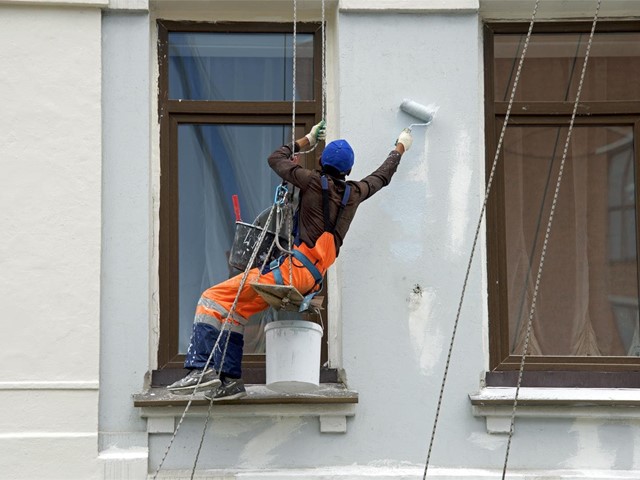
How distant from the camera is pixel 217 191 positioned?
9.80m

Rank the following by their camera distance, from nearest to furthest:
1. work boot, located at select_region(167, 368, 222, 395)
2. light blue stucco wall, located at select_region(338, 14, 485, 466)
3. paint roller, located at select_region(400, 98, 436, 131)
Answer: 1. work boot, located at select_region(167, 368, 222, 395)
2. light blue stucco wall, located at select_region(338, 14, 485, 466)
3. paint roller, located at select_region(400, 98, 436, 131)

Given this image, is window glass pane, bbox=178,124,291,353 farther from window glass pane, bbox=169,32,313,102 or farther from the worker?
the worker

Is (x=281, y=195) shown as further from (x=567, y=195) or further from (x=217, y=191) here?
(x=567, y=195)

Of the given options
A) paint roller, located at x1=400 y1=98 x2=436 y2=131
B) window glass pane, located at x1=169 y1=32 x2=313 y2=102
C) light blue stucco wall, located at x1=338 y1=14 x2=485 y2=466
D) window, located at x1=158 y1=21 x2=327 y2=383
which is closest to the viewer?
light blue stucco wall, located at x1=338 y1=14 x2=485 y2=466

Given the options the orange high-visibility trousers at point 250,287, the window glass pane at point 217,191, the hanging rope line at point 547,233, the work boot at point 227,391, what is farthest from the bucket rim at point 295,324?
the hanging rope line at point 547,233

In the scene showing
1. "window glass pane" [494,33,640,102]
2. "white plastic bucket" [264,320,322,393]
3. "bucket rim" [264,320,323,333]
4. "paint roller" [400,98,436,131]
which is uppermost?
"window glass pane" [494,33,640,102]

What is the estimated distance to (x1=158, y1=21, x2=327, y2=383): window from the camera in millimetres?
9656

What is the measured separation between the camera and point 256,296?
29.4 feet

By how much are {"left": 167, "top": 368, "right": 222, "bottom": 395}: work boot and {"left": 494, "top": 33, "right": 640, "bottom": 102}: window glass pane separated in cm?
254

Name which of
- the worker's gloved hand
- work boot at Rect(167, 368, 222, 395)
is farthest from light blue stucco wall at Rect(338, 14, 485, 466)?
work boot at Rect(167, 368, 222, 395)

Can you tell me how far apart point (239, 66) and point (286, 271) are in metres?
1.63

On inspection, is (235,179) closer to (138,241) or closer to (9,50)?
(138,241)

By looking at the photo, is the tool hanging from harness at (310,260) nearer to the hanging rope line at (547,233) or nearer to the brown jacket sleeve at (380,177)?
the brown jacket sleeve at (380,177)

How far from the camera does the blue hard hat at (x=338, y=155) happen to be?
888 centimetres
